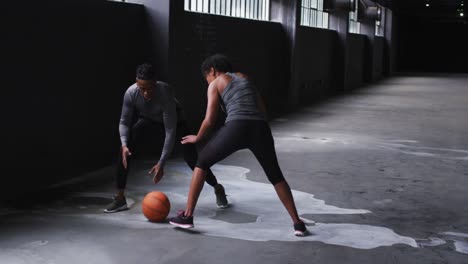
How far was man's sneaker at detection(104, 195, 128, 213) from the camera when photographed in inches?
271

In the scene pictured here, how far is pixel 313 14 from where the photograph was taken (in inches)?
894

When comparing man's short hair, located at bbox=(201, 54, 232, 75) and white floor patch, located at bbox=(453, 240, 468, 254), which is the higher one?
man's short hair, located at bbox=(201, 54, 232, 75)

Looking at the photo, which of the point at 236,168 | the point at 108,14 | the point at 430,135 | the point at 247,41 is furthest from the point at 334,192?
the point at 247,41

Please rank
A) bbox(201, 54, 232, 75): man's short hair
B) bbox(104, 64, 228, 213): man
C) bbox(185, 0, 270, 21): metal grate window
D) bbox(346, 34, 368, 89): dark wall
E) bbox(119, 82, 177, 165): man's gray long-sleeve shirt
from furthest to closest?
bbox(346, 34, 368, 89): dark wall, bbox(185, 0, 270, 21): metal grate window, bbox(119, 82, 177, 165): man's gray long-sleeve shirt, bbox(104, 64, 228, 213): man, bbox(201, 54, 232, 75): man's short hair

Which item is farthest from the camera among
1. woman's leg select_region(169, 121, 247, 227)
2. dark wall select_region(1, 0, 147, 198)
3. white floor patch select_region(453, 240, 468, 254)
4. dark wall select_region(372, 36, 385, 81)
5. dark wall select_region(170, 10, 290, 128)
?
dark wall select_region(372, 36, 385, 81)

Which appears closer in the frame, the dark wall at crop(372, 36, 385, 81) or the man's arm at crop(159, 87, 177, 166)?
the man's arm at crop(159, 87, 177, 166)

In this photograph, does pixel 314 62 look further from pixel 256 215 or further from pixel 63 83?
pixel 256 215

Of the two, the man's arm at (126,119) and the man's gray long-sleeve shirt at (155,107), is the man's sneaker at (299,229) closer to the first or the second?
the man's gray long-sleeve shirt at (155,107)

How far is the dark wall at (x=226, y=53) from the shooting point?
11.1 m

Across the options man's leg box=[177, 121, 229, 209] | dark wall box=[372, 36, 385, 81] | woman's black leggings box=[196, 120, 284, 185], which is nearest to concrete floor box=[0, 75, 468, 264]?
man's leg box=[177, 121, 229, 209]

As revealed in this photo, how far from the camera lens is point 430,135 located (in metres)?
13.8

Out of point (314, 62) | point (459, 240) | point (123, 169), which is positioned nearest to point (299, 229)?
point (459, 240)

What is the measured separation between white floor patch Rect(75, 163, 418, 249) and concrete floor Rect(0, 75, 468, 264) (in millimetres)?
11

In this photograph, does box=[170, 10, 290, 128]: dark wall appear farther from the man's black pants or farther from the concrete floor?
the man's black pants
